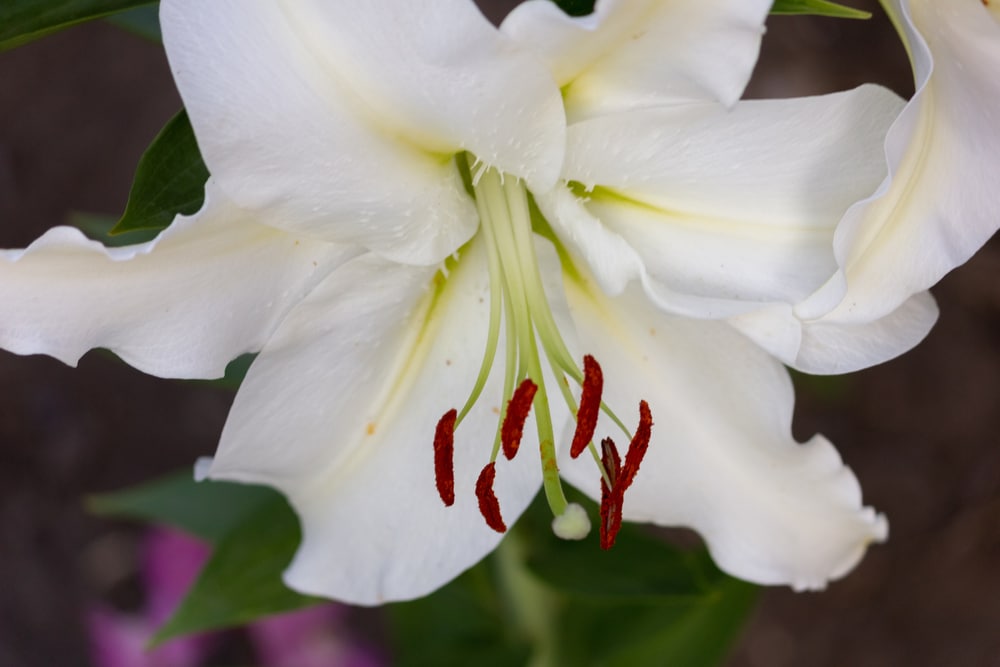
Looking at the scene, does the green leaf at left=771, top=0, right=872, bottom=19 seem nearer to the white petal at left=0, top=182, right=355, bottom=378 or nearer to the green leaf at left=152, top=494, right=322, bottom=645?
the white petal at left=0, top=182, right=355, bottom=378

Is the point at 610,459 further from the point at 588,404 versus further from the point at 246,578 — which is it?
the point at 246,578

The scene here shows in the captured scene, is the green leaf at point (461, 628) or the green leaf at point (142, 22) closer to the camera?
the green leaf at point (142, 22)

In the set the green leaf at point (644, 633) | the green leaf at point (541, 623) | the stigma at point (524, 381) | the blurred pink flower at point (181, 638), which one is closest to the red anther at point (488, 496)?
the stigma at point (524, 381)

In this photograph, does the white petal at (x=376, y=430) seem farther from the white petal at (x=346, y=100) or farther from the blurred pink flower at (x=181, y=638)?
the blurred pink flower at (x=181, y=638)

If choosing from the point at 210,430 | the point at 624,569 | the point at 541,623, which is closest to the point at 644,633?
the point at 541,623

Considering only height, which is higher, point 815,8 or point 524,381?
point 815,8

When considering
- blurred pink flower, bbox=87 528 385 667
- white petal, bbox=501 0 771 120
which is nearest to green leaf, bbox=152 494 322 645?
blurred pink flower, bbox=87 528 385 667

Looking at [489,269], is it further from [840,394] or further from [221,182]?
[840,394]
